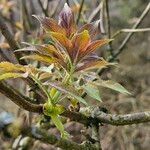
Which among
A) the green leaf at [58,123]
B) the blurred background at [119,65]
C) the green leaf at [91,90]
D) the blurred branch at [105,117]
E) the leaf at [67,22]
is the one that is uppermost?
the leaf at [67,22]

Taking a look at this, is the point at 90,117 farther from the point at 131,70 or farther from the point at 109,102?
the point at 131,70

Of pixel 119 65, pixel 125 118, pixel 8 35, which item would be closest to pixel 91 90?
pixel 125 118

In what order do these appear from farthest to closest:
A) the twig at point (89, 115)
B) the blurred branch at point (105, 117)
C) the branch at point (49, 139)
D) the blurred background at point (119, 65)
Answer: the blurred background at point (119, 65) → the blurred branch at point (105, 117) → the twig at point (89, 115) → the branch at point (49, 139)

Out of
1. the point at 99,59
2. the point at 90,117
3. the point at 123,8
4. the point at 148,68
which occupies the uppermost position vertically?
the point at 99,59

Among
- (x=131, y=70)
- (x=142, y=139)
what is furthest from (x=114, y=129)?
(x=131, y=70)

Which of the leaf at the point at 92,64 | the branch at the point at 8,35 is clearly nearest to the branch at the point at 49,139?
the leaf at the point at 92,64

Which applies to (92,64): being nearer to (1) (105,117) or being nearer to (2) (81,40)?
(2) (81,40)

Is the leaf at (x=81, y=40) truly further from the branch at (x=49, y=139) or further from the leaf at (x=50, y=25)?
the branch at (x=49, y=139)

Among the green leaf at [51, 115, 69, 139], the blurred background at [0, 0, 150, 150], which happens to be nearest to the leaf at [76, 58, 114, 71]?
the green leaf at [51, 115, 69, 139]

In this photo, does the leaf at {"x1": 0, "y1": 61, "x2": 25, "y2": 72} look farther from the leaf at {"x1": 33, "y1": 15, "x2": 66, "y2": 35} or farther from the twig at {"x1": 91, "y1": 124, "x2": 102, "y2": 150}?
the twig at {"x1": 91, "y1": 124, "x2": 102, "y2": 150}
